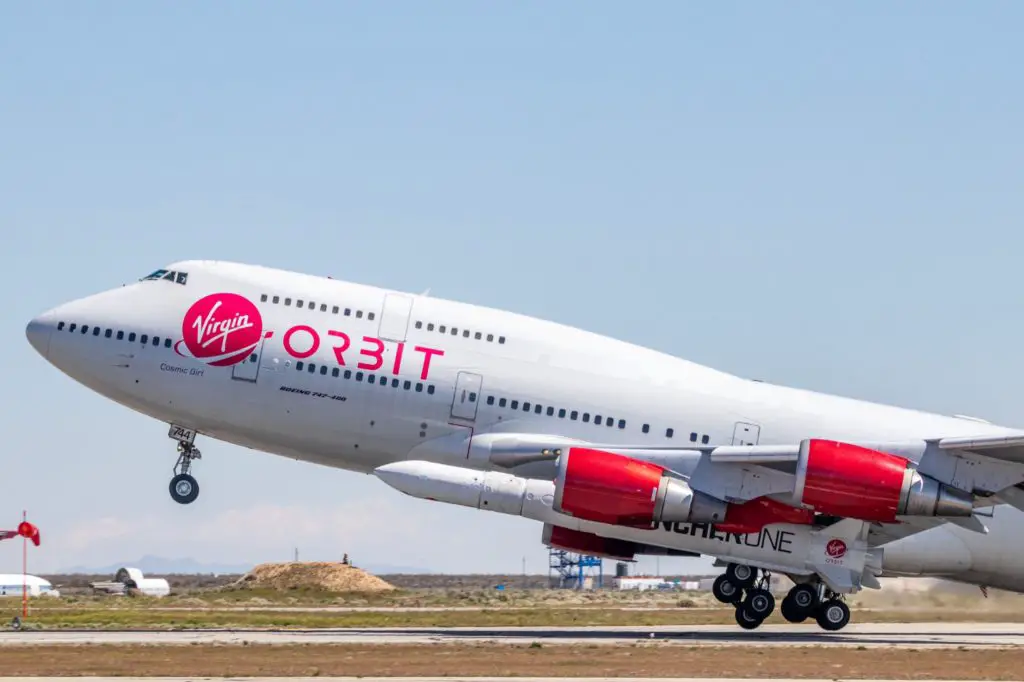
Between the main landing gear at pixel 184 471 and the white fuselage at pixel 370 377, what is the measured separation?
0.66m

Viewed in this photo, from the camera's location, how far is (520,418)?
40.4 meters

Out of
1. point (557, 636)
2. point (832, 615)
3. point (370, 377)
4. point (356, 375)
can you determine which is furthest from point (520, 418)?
point (832, 615)

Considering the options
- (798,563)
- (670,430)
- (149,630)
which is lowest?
(149,630)

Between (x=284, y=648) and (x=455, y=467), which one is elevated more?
(x=455, y=467)

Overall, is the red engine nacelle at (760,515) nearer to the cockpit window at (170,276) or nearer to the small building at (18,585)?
the cockpit window at (170,276)

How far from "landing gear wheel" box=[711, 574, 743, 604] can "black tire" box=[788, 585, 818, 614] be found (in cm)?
156

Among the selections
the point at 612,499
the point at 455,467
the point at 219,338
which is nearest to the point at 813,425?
the point at 612,499

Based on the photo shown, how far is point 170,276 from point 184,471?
548 cm

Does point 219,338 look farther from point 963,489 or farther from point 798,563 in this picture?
point 963,489

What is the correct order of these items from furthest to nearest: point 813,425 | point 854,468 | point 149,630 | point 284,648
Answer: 1. point 813,425
2. point 149,630
3. point 854,468
4. point 284,648

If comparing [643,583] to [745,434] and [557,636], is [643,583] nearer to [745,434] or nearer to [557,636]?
[745,434]

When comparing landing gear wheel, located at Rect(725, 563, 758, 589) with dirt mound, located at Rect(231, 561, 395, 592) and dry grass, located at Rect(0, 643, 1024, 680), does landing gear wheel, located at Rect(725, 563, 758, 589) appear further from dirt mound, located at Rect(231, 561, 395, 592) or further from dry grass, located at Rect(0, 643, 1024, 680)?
dirt mound, located at Rect(231, 561, 395, 592)

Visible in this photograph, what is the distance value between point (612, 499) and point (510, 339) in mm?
6071

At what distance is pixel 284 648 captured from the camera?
3198 cm
